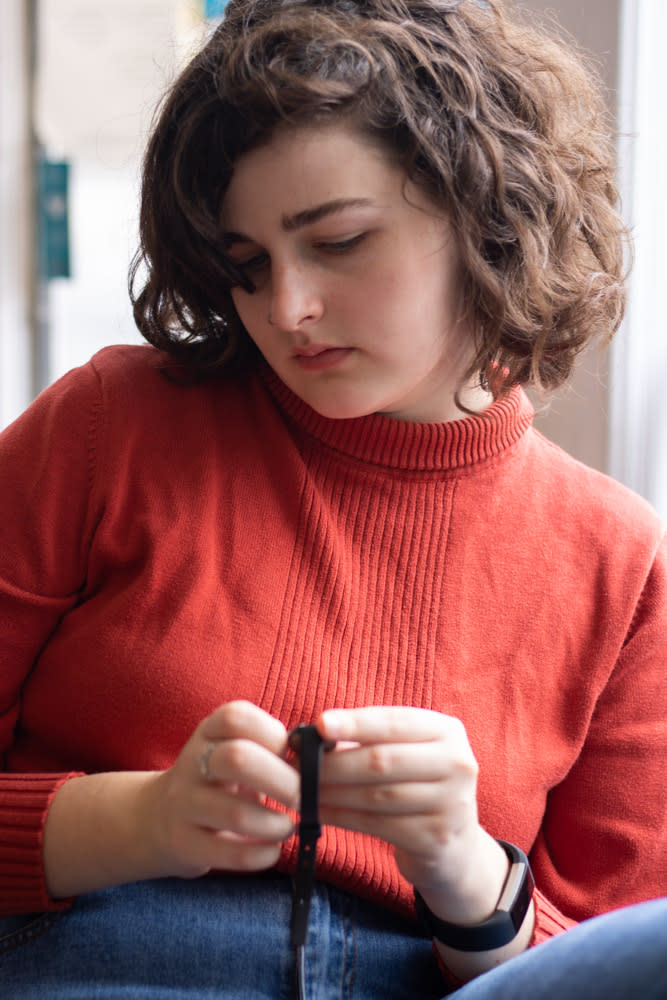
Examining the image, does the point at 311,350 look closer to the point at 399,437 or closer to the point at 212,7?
the point at 399,437

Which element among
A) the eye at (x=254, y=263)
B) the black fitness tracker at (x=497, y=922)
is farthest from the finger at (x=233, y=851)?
the eye at (x=254, y=263)

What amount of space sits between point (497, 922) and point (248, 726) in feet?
1.01

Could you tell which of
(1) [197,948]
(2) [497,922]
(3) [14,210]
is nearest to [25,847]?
(1) [197,948]

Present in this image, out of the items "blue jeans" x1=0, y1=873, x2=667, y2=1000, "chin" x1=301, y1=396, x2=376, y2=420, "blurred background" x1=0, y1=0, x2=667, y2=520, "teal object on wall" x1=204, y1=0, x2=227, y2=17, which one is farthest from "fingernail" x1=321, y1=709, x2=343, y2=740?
"teal object on wall" x1=204, y1=0, x2=227, y2=17

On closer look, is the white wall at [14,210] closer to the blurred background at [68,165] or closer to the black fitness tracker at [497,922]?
the blurred background at [68,165]

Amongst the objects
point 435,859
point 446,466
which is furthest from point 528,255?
point 435,859

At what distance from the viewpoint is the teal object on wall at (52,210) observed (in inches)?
93.7

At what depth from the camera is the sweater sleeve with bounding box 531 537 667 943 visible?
1.02 m

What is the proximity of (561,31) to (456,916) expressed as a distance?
1.15 meters

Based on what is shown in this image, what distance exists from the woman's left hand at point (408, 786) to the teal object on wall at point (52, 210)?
6.22 ft

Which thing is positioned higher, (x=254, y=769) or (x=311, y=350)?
(x=311, y=350)

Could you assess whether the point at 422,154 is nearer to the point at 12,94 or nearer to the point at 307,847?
the point at 307,847

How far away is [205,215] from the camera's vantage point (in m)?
0.93

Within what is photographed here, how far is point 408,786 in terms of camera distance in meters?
0.75
